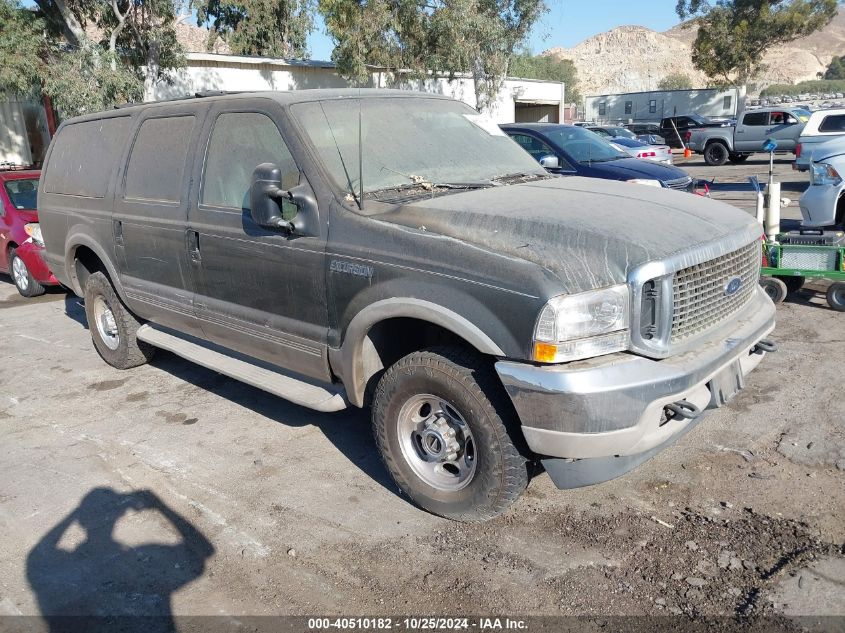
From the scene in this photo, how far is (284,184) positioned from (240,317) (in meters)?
0.92

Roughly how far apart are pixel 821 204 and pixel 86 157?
7404mm

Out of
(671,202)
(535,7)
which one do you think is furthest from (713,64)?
(671,202)

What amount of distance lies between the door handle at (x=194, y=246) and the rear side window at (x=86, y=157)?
1.34 metres

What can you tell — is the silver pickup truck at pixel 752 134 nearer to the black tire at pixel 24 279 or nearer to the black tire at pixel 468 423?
the black tire at pixel 24 279

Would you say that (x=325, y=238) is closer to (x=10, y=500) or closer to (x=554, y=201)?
(x=554, y=201)

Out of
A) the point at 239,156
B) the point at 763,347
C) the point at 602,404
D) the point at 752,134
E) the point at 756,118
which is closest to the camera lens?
the point at 602,404

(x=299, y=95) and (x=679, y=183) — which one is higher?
(x=299, y=95)

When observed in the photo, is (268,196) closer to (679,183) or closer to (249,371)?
(249,371)

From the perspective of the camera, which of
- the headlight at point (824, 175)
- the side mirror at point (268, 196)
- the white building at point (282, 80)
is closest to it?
the side mirror at point (268, 196)

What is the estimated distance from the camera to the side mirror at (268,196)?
12.4ft

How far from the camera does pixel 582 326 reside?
9.91 ft

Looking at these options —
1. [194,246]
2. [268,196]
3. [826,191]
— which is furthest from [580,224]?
[826,191]

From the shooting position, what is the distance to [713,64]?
4306cm

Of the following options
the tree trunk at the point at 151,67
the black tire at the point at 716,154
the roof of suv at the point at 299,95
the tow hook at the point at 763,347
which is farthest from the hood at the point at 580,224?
the black tire at the point at 716,154
